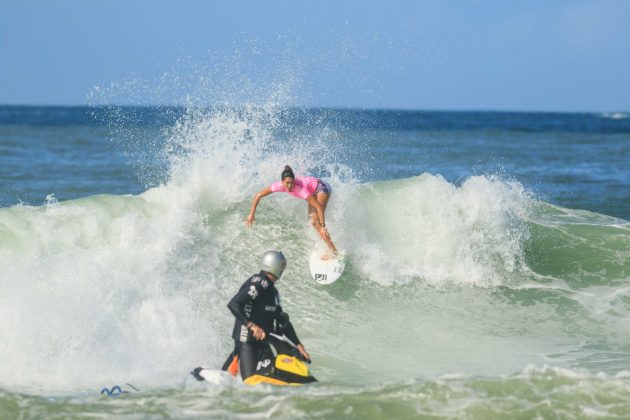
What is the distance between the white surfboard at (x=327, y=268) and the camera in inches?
466

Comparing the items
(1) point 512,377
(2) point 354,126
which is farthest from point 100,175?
(1) point 512,377

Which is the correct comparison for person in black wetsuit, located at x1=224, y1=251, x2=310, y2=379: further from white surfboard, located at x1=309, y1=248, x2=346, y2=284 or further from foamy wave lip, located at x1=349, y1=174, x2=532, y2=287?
foamy wave lip, located at x1=349, y1=174, x2=532, y2=287

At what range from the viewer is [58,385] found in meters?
8.29

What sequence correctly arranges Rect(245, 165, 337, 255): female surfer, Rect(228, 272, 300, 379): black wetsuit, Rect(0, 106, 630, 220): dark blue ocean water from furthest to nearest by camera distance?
Rect(0, 106, 630, 220): dark blue ocean water < Rect(245, 165, 337, 255): female surfer < Rect(228, 272, 300, 379): black wetsuit

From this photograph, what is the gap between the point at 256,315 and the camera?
7.21 metres

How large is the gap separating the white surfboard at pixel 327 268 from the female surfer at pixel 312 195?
0.72ft

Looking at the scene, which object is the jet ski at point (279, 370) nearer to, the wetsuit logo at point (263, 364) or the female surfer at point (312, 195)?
the wetsuit logo at point (263, 364)

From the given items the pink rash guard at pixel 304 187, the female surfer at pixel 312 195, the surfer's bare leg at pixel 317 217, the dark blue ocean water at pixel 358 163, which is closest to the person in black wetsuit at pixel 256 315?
the female surfer at pixel 312 195

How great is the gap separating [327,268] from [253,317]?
4760mm

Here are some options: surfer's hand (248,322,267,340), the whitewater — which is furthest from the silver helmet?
the whitewater

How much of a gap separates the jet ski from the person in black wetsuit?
0.12 ft

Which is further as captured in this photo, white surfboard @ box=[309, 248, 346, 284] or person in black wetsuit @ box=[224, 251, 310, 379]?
white surfboard @ box=[309, 248, 346, 284]

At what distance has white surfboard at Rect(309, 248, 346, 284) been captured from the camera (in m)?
11.8

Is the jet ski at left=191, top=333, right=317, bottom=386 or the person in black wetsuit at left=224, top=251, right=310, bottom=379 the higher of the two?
the person in black wetsuit at left=224, top=251, right=310, bottom=379
